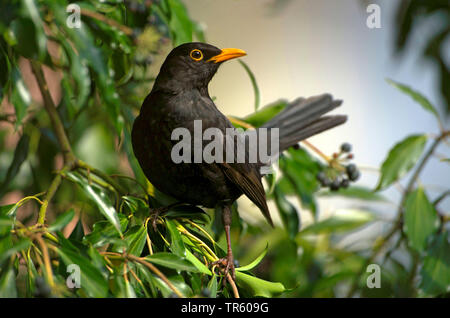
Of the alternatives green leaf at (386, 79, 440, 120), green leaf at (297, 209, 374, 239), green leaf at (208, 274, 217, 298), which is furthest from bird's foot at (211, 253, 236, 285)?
green leaf at (386, 79, 440, 120)

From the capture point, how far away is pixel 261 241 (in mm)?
3797

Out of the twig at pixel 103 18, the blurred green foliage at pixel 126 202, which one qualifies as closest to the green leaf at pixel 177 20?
the blurred green foliage at pixel 126 202

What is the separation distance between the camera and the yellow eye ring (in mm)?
2562

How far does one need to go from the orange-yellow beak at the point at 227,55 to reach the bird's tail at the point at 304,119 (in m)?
0.73

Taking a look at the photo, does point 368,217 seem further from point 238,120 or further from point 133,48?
point 133,48

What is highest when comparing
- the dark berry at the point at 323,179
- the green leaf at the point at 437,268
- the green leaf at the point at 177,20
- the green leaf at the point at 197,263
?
the green leaf at the point at 177,20

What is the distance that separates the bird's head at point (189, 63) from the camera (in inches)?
100

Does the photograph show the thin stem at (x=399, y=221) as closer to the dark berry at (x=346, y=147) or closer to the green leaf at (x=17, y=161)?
the dark berry at (x=346, y=147)

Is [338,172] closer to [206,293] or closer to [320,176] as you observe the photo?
[320,176]

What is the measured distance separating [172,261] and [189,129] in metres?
0.75

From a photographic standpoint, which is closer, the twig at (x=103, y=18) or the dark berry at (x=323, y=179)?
the twig at (x=103, y=18)

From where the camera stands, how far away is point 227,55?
257cm
